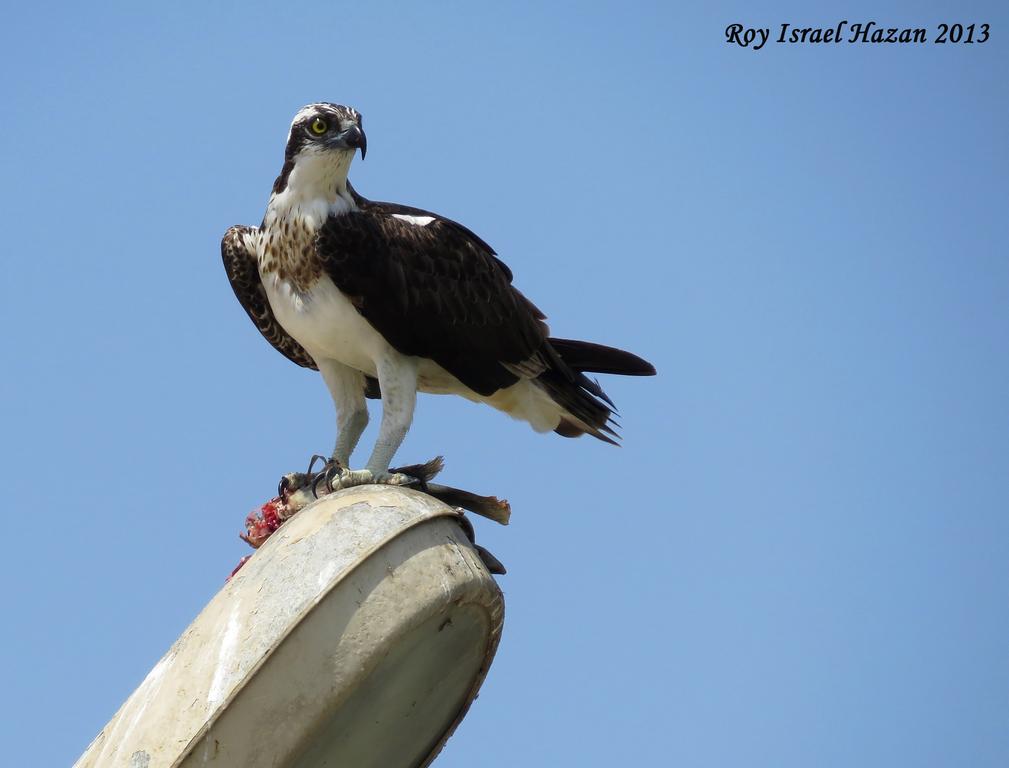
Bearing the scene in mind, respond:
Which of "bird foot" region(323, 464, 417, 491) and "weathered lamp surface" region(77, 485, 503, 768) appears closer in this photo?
"weathered lamp surface" region(77, 485, 503, 768)

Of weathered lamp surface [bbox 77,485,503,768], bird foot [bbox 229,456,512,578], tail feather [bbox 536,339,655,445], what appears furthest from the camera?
tail feather [bbox 536,339,655,445]

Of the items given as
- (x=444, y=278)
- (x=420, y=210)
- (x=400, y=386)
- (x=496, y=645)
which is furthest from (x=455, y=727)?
(x=420, y=210)

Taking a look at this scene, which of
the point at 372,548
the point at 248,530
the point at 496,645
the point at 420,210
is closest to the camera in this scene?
the point at 372,548

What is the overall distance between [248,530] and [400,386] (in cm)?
127

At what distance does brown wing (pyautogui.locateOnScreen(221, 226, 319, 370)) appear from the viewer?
8.39 m

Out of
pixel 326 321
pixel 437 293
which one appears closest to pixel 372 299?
pixel 326 321

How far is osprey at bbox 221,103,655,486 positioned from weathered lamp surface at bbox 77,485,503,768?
120 centimetres

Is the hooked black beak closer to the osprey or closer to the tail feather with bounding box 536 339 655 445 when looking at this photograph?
the osprey

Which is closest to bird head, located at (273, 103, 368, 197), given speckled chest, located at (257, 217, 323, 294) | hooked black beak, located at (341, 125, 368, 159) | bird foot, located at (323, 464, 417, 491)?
hooked black beak, located at (341, 125, 368, 159)

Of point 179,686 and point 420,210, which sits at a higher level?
point 420,210

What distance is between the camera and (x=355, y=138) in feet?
25.9

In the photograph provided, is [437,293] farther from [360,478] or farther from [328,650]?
[328,650]

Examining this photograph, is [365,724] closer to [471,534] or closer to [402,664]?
[402,664]

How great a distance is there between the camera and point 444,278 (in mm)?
8289
